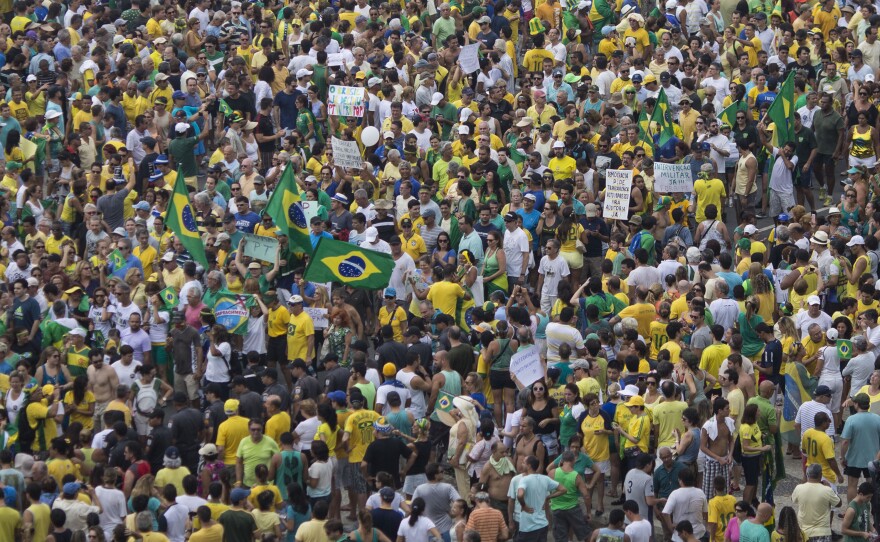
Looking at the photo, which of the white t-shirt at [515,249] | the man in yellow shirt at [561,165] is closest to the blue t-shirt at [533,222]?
the white t-shirt at [515,249]

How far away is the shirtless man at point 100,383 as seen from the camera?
21250mm

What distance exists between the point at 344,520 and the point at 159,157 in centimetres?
753

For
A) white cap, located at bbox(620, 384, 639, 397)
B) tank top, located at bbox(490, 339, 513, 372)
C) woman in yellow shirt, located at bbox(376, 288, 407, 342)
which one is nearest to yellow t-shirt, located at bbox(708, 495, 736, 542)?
white cap, located at bbox(620, 384, 639, 397)

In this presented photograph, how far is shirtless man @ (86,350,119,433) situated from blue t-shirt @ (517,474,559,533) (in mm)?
5160

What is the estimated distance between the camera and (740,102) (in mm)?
27672

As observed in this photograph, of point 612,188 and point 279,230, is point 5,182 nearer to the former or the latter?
point 279,230

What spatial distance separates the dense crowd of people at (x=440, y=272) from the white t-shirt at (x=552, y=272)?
45mm

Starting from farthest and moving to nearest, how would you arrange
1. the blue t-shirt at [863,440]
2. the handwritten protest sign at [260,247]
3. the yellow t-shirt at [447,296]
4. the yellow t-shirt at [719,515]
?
the handwritten protest sign at [260,247] → the yellow t-shirt at [447,296] → the blue t-shirt at [863,440] → the yellow t-shirt at [719,515]

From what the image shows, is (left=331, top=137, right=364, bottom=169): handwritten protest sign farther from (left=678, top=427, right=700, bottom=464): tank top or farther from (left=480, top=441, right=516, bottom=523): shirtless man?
(left=678, top=427, right=700, bottom=464): tank top

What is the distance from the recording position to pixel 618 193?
2503 cm

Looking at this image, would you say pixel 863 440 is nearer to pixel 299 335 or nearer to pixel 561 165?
pixel 299 335

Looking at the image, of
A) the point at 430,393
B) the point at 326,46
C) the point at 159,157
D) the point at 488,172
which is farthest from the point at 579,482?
the point at 326,46

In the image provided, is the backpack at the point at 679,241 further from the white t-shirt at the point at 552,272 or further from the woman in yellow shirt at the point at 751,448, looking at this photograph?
the woman in yellow shirt at the point at 751,448

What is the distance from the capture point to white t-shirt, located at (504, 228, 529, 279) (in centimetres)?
2419
